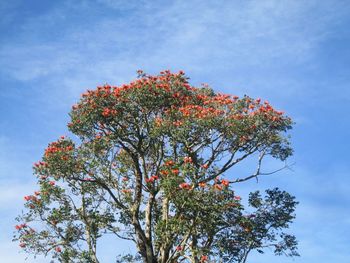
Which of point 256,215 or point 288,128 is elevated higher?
point 288,128

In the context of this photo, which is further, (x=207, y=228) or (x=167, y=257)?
(x=167, y=257)

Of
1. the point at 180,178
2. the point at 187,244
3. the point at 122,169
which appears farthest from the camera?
the point at 122,169

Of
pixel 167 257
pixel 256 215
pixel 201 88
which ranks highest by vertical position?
pixel 201 88

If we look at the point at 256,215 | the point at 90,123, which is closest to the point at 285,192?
the point at 256,215

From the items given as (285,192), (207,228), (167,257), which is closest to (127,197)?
(167,257)

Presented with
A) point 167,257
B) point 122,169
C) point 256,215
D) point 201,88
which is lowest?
point 167,257

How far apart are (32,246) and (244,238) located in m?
10.2

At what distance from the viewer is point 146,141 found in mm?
24031

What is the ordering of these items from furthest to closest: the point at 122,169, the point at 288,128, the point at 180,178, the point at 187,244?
the point at 122,169
the point at 288,128
the point at 187,244
the point at 180,178

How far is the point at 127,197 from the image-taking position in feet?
80.5

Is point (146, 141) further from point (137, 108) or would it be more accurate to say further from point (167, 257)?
point (167, 257)

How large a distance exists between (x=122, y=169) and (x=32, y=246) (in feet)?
18.6

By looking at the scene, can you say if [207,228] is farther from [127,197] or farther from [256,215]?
[127,197]

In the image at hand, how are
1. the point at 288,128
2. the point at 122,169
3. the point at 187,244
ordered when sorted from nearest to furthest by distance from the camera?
the point at 187,244 → the point at 288,128 → the point at 122,169
